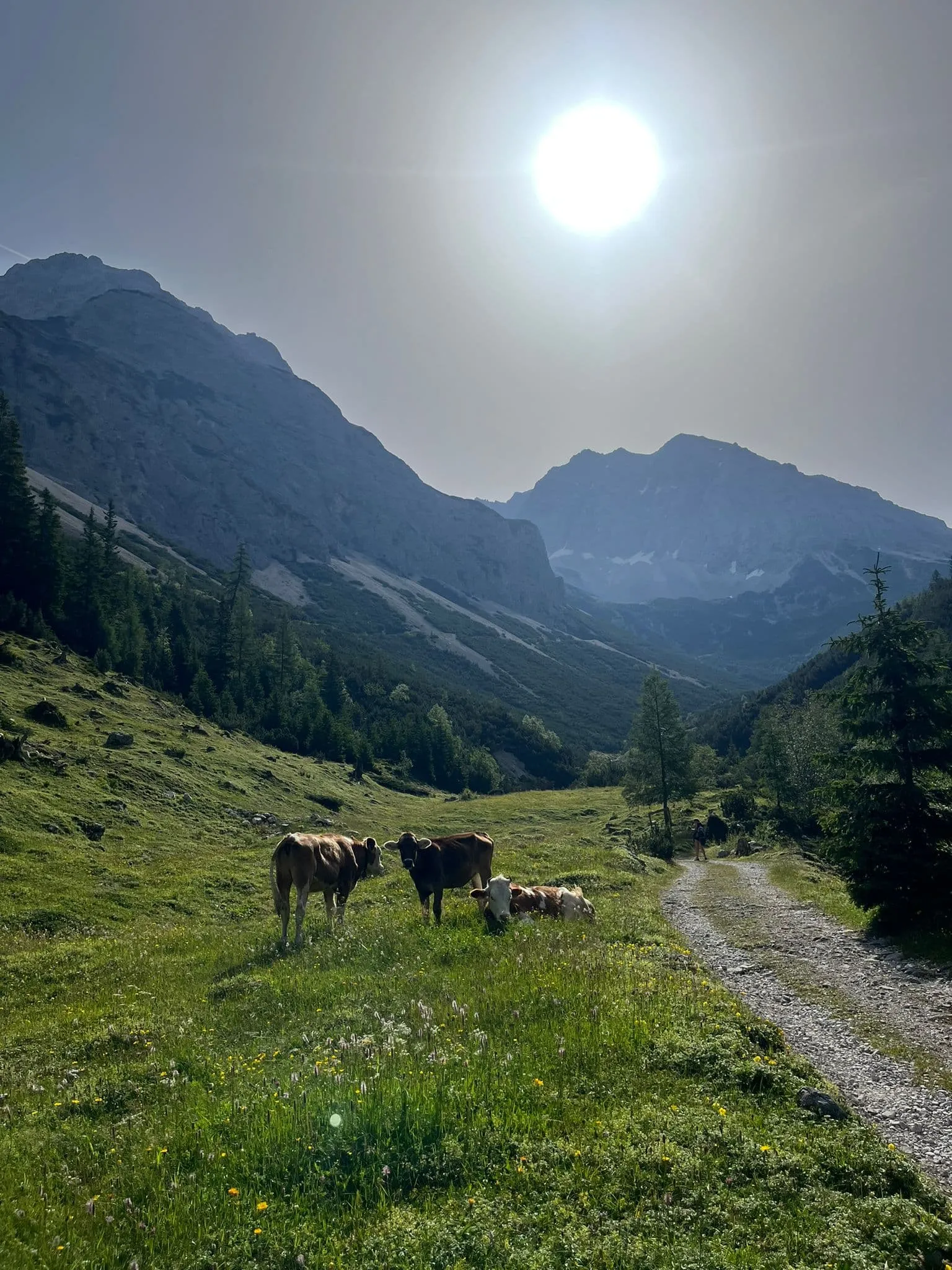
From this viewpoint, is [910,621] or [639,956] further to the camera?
[910,621]

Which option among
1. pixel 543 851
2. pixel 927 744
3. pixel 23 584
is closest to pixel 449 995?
pixel 927 744

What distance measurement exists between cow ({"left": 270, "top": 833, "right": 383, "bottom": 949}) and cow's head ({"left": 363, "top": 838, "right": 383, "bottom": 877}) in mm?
242

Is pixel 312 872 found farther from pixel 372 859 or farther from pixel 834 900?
pixel 834 900

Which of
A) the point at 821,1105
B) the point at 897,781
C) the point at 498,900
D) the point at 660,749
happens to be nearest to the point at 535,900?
the point at 498,900

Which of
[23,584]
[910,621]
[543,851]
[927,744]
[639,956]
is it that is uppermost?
[23,584]

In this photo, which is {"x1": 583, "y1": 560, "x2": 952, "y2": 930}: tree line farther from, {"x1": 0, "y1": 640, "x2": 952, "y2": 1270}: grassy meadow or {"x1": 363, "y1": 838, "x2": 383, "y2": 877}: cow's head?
{"x1": 363, "y1": 838, "x2": 383, "y2": 877}: cow's head

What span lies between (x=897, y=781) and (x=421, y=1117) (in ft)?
56.5

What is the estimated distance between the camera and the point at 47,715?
42.4m

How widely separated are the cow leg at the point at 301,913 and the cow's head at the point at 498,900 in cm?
482

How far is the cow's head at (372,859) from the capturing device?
69.9 ft

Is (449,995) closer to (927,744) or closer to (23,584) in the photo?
(927,744)

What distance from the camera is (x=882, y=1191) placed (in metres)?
5.91

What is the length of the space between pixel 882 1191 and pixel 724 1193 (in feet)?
4.91

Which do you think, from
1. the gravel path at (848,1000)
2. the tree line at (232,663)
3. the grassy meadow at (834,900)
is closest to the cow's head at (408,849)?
the gravel path at (848,1000)
